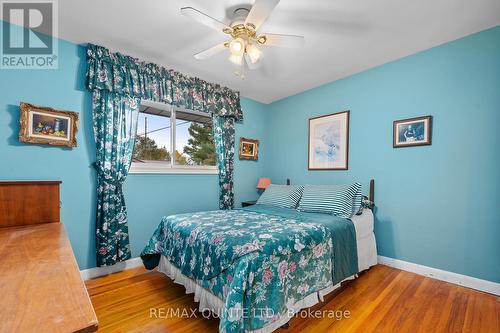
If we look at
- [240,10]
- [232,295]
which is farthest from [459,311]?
[240,10]

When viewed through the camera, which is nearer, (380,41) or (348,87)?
(380,41)

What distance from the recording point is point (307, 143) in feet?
12.1

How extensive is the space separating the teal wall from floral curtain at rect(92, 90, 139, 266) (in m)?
0.11

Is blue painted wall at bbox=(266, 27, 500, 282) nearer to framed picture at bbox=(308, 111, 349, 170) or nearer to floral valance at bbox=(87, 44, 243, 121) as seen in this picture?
framed picture at bbox=(308, 111, 349, 170)

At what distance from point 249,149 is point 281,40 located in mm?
2232

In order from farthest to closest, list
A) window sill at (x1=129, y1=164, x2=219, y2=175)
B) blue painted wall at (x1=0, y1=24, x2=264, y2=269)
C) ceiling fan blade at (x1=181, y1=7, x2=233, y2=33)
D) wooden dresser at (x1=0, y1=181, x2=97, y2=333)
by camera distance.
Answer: window sill at (x1=129, y1=164, x2=219, y2=175)
blue painted wall at (x1=0, y1=24, x2=264, y2=269)
ceiling fan blade at (x1=181, y1=7, x2=233, y2=33)
wooden dresser at (x1=0, y1=181, x2=97, y2=333)

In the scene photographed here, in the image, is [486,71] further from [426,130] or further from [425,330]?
[425,330]

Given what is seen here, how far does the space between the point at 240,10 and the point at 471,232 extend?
2970mm

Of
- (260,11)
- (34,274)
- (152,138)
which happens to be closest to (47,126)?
(152,138)

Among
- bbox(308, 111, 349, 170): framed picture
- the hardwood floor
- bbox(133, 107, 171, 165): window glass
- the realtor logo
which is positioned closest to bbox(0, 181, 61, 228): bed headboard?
the hardwood floor

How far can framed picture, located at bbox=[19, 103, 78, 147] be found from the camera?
2.10 meters

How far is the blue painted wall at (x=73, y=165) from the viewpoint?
2.08 meters

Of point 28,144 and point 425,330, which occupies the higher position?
point 28,144

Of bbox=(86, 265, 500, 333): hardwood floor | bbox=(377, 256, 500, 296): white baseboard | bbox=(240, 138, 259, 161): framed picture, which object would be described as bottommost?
bbox=(86, 265, 500, 333): hardwood floor
